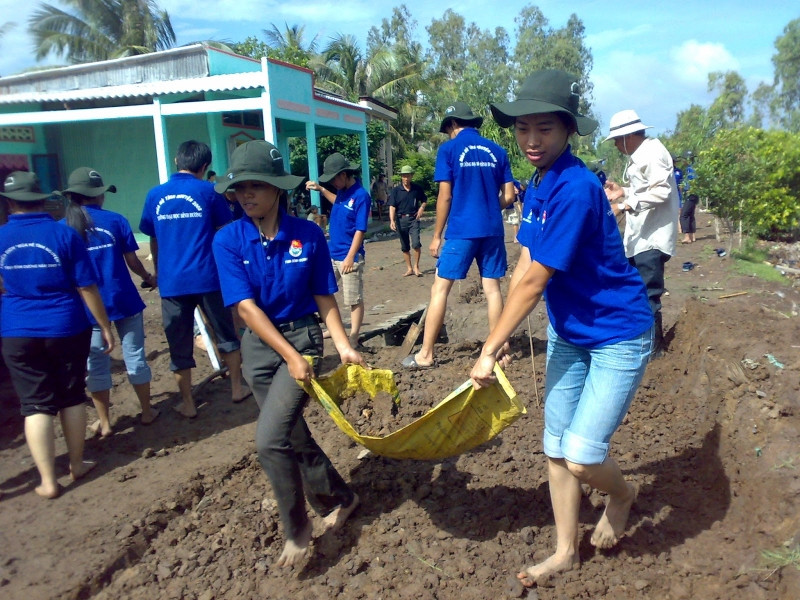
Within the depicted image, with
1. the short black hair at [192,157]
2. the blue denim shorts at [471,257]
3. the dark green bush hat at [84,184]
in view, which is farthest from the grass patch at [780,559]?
the dark green bush hat at [84,184]

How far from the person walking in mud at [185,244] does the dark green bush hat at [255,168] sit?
1.97 m

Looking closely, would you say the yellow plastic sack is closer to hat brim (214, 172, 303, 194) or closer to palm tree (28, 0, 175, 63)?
hat brim (214, 172, 303, 194)

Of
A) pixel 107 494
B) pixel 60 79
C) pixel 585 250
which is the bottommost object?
pixel 107 494

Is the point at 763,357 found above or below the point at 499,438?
above

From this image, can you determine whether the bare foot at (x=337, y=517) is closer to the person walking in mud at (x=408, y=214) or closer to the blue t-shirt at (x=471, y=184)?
the blue t-shirt at (x=471, y=184)

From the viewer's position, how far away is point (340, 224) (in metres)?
6.46

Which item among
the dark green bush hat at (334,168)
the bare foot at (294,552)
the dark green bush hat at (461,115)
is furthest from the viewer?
the dark green bush hat at (334,168)

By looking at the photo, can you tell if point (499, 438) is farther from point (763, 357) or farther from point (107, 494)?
point (107, 494)

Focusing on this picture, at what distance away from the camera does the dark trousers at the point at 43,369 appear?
3.94 meters

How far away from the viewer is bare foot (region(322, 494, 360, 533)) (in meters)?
3.31

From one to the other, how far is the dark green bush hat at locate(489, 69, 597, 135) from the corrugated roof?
11717 millimetres

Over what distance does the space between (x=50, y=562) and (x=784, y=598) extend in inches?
131

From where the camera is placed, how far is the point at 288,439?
2.95 meters

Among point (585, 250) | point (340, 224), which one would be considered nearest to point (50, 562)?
point (585, 250)
